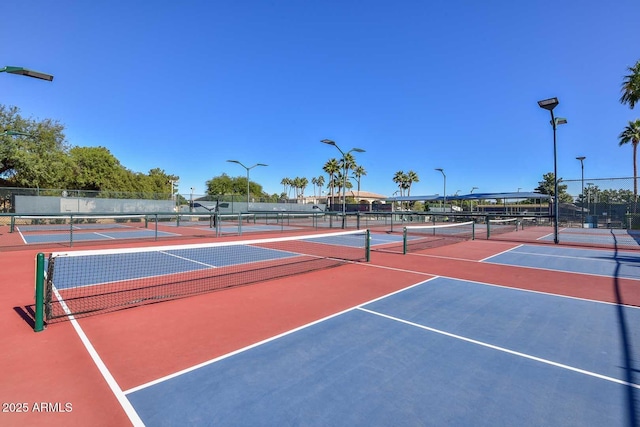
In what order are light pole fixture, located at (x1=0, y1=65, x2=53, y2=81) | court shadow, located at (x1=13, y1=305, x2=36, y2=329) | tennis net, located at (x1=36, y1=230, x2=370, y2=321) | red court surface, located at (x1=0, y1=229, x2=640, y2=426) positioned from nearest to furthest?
red court surface, located at (x1=0, y1=229, x2=640, y2=426)
court shadow, located at (x1=13, y1=305, x2=36, y2=329)
tennis net, located at (x1=36, y1=230, x2=370, y2=321)
light pole fixture, located at (x1=0, y1=65, x2=53, y2=81)

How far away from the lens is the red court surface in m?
3.52

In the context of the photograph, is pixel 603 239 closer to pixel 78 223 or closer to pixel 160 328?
pixel 160 328

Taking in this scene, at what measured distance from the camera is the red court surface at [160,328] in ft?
11.5

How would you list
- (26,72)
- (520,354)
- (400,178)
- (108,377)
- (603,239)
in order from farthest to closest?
1. (400,178)
2. (603,239)
3. (26,72)
4. (520,354)
5. (108,377)

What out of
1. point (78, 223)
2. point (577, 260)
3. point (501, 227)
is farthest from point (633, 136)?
point (78, 223)

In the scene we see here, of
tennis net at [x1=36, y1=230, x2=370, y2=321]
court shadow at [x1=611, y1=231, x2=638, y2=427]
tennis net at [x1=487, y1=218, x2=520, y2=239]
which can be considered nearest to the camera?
court shadow at [x1=611, y1=231, x2=638, y2=427]

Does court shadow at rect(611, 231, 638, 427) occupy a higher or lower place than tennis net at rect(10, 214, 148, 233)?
lower

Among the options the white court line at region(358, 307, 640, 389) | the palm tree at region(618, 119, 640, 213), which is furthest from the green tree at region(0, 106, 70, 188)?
the palm tree at region(618, 119, 640, 213)

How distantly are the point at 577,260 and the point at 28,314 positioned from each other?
17559mm

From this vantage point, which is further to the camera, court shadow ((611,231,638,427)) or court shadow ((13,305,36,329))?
court shadow ((13,305,36,329))

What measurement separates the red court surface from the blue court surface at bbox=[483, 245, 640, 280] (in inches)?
52.4

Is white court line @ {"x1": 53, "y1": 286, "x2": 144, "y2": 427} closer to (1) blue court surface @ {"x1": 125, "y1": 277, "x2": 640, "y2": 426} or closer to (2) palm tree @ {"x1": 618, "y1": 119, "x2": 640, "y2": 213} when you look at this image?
(1) blue court surface @ {"x1": 125, "y1": 277, "x2": 640, "y2": 426}

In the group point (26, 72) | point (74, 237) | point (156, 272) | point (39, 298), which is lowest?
point (156, 272)

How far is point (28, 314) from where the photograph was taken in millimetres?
6090
